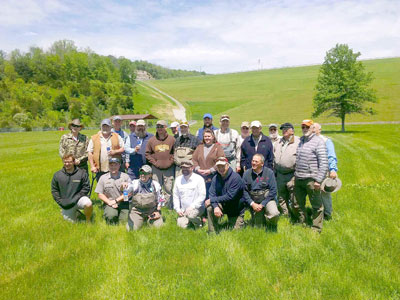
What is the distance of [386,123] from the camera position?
1641 inches

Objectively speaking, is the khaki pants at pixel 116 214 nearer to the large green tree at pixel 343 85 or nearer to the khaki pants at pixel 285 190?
the khaki pants at pixel 285 190

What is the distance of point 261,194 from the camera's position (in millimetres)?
6086

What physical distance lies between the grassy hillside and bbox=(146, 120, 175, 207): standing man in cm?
4738

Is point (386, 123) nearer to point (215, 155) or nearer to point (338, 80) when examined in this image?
point (338, 80)

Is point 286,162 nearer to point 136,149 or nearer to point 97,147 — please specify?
point 136,149

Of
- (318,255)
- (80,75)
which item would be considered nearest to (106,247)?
(318,255)

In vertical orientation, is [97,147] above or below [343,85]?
below

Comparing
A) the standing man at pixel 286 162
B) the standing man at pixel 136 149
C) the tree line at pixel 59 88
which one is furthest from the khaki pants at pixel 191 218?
the tree line at pixel 59 88

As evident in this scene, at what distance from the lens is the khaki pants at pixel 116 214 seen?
6.82 meters

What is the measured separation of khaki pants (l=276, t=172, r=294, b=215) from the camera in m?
6.66

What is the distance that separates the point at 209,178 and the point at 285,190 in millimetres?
1942

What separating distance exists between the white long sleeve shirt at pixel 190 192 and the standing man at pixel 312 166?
224 centimetres

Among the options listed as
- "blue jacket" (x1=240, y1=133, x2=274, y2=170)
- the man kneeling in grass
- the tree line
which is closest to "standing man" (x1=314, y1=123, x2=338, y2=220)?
"blue jacket" (x1=240, y1=133, x2=274, y2=170)

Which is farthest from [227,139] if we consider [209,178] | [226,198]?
[226,198]
